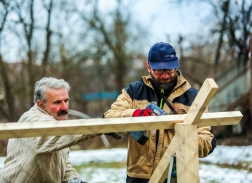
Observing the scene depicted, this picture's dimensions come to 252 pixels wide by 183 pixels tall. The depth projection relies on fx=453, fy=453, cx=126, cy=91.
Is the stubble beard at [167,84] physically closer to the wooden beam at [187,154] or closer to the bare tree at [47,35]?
the wooden beam at [187,154]

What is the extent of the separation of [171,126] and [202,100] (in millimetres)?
294

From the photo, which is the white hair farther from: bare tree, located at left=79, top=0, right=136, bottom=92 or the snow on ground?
bare tree, located at left=79, top=0, right=136, bottom=92

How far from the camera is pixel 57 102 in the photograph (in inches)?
110

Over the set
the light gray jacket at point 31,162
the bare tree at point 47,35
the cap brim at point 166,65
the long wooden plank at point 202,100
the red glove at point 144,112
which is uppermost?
the bare tree at point 47,35

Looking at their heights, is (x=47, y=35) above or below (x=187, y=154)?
above

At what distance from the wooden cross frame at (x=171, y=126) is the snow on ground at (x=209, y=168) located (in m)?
3.37

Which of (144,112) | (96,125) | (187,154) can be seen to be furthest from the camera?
(144,112)

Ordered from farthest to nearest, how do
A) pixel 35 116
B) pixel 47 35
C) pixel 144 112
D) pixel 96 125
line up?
pixel 47 35 → pixel 35 116 → pixel 144 112 → pixel 96 125

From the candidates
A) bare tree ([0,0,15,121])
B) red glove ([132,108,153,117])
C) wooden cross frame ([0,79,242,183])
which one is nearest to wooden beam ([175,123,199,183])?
wooden cross frame ([0,79,242,183])

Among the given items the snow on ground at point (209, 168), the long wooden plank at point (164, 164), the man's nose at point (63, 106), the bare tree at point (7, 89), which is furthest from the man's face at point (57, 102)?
the bare tree at point (7, 89)

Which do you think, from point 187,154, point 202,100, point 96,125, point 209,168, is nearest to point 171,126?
point 187,154

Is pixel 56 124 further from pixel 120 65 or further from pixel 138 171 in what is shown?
pixel 120 65

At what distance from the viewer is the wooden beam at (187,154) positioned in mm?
2180

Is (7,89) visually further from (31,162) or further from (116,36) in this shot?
(31,162)
